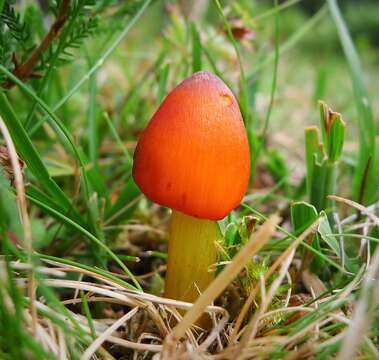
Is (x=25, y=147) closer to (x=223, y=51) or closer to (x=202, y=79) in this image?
(x=202, y=79)

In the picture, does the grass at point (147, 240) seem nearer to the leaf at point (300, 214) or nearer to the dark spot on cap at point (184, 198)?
the leaf at point (300, 214)

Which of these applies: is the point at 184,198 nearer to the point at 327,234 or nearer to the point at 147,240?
the point at 327,234

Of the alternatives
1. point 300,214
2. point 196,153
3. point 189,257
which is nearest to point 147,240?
point 189,257

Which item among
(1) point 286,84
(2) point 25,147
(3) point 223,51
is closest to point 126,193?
(2) point 25,147

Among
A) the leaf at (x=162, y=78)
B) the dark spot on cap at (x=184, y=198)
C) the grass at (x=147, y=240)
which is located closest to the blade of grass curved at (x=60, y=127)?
the grass at (x=147, y=240)

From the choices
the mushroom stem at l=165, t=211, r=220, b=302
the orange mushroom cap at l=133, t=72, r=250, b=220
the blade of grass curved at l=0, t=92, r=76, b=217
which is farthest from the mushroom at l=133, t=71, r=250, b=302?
the blade of grass curved at l=0, t=92, r=76, b=217
